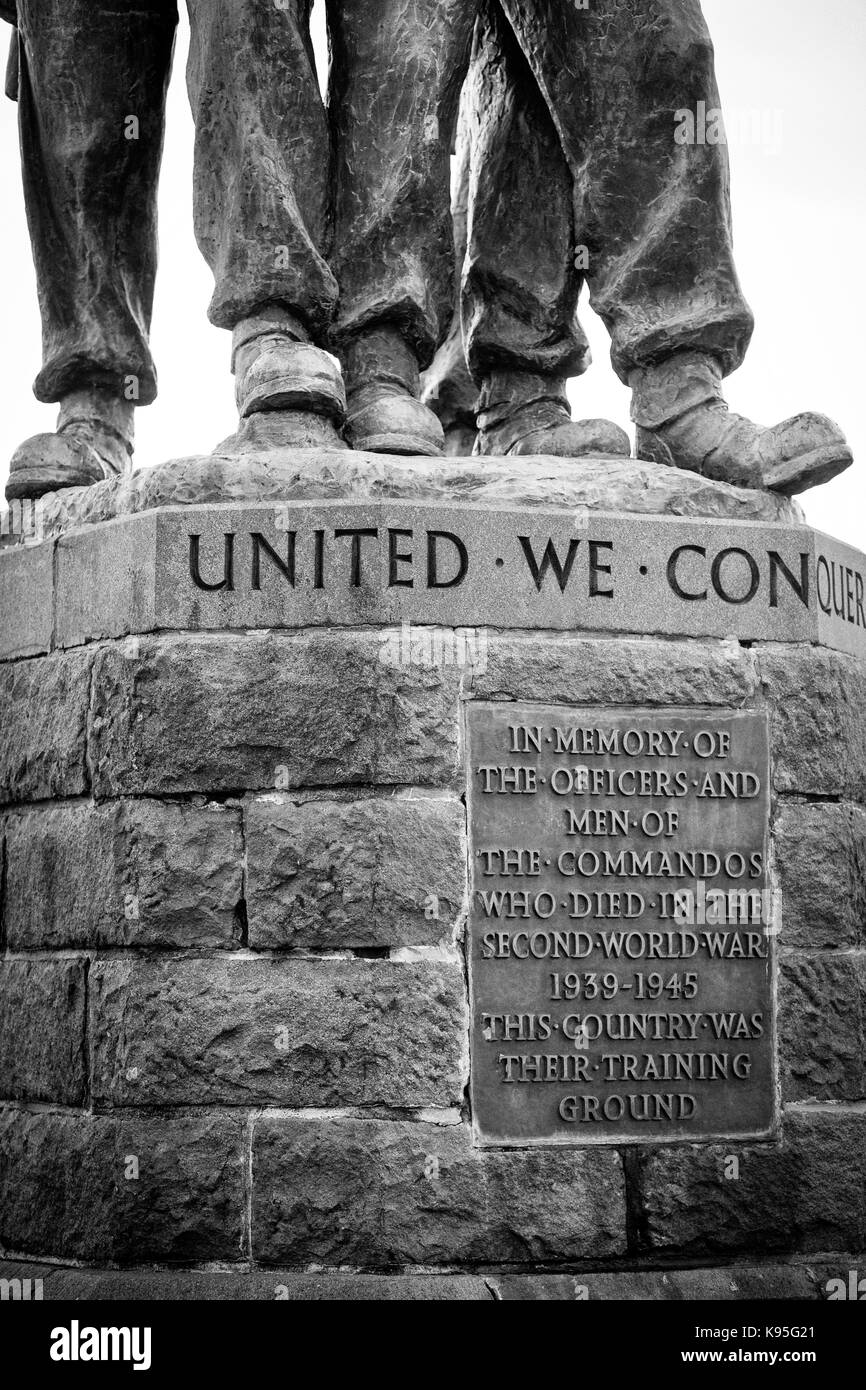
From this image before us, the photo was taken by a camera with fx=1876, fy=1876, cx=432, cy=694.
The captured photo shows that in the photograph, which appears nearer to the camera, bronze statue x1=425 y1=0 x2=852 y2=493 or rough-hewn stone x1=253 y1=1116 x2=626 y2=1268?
rough-hewn stone x1=253 y1=1116 x2=626 y2=1268

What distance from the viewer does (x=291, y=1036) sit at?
13.5 feet

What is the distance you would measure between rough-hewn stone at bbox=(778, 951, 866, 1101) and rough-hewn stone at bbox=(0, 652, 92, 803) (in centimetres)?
176

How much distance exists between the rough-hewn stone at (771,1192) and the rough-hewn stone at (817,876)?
0.41 metres

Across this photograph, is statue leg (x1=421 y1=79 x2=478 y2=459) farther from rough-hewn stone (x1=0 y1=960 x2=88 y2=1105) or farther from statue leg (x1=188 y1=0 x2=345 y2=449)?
rough-hewn stone (x1=0 y1=960 x2=88 y2=1105)

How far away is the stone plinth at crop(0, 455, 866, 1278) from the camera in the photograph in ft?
13.5

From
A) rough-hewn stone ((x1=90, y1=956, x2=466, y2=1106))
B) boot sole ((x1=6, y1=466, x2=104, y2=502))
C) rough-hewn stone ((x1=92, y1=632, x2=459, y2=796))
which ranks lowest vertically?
rough-hewn stone ((x1=90, y1=956, x2=466, y2=1106))

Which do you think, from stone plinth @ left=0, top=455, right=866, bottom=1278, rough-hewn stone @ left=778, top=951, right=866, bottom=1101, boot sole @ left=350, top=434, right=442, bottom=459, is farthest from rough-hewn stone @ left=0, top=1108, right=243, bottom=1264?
boot sole @ left=350, top=434, right=442, bottom=459

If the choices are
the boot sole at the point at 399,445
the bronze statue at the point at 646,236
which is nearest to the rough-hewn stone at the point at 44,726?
the boot sole at the point at 399,445

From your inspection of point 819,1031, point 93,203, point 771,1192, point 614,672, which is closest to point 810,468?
point 614,672

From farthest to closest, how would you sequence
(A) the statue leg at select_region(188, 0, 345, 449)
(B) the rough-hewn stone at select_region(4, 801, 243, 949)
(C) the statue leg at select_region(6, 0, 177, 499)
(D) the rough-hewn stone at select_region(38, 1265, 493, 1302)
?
(C) the statue leg at select_region(6, 0, 177, 499) → (A) the statue leg at select_region(188, 0, 345, 449) → (B) the rough-hewn stone at select_region(4, 801, 243, 949) → (D) the rough-hewn stone at select_region(38, 1265, 493, 1302)

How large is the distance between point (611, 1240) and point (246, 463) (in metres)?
1.96

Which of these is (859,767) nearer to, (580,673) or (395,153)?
(580,673)

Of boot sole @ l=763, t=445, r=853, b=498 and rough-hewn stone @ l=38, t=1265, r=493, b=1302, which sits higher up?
boot sole @ l=763, t=445, r=853, b=498

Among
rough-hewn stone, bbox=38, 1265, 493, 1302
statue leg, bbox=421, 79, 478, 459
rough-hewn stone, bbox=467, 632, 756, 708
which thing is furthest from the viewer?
statue leg, bbox=421, 79, 478, 459
